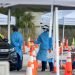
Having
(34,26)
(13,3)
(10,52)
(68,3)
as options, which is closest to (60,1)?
(68,3)

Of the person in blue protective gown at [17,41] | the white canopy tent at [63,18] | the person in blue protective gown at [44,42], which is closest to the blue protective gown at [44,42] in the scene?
the person in blue protective gown at [44,42]

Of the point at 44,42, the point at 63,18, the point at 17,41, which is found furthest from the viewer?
the point at 63,18

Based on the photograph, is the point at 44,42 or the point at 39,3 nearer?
the point at 39,3

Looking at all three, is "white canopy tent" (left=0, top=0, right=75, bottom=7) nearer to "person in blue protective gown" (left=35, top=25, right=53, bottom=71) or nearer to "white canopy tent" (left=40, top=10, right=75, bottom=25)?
"person in blue protective gown" (left=35, top=25, right=53, bottom=71)

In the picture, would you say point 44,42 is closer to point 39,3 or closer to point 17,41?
point 17,41

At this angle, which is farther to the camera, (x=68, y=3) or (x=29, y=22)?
(x=29, y=22)

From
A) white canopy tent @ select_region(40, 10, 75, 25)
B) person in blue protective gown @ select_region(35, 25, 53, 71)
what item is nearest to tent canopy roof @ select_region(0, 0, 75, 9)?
person in blue protective gown @ select_region(35, 25, 53, 71)

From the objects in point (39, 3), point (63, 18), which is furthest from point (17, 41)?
point (63, 18)

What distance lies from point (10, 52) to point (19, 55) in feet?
2.03

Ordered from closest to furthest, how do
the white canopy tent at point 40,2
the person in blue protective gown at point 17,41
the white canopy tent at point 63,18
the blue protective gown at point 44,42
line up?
the white canopy tent at point 40,2, the blue protective gown at point 44,42, the person in blue protective gown at point 17,41, the white canopy tent at point 63,18

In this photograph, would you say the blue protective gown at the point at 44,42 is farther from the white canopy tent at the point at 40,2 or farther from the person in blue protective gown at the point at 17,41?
the white canopy tent at the point at 40,2

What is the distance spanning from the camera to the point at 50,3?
14523 millimetres

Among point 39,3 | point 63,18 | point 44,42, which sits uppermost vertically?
point 39,3

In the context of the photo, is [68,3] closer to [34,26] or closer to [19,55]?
[19,55]
